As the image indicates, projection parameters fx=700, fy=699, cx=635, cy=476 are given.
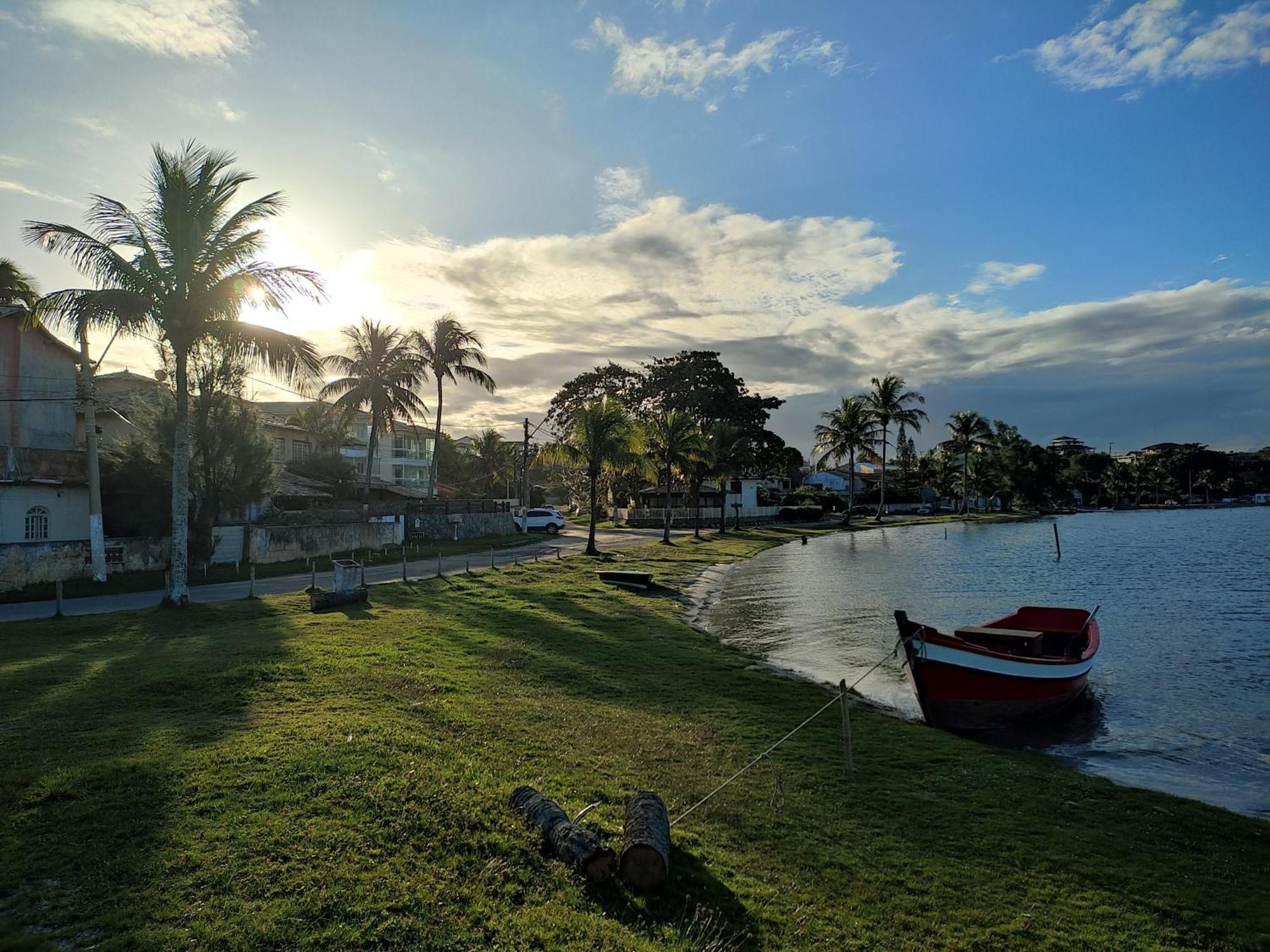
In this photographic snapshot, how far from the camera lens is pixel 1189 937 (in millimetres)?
6098

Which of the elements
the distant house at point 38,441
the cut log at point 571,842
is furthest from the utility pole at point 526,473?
the cut log at point 571,842

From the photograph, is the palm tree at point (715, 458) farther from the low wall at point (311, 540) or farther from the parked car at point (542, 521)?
the low wall at point (311, 540)

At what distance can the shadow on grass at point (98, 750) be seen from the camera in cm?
495

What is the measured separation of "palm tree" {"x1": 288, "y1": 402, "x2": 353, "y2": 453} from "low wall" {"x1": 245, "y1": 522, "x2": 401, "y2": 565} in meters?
16.7

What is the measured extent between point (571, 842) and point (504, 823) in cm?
82

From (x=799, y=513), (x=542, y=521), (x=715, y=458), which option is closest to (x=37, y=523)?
(x=542, y=521)

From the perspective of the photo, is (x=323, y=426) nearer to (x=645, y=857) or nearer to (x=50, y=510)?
(x=50, y=510)

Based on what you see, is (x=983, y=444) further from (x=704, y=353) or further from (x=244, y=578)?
(x=244, y=578)

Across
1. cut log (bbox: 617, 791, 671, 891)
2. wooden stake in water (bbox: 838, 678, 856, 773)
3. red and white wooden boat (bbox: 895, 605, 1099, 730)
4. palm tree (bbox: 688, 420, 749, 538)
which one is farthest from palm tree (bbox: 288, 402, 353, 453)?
cut log (bbox: 617, 791, 671, 891)

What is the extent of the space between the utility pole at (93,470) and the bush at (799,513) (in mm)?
65990

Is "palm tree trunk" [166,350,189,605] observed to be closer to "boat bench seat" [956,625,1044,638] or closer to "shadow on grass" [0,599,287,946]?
"shadow on grass" [0,599,287,946]

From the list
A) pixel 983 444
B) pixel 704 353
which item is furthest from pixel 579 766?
pixel 983 444

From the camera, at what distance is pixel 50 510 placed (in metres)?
27.2

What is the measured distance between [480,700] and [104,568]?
63.3 feet
